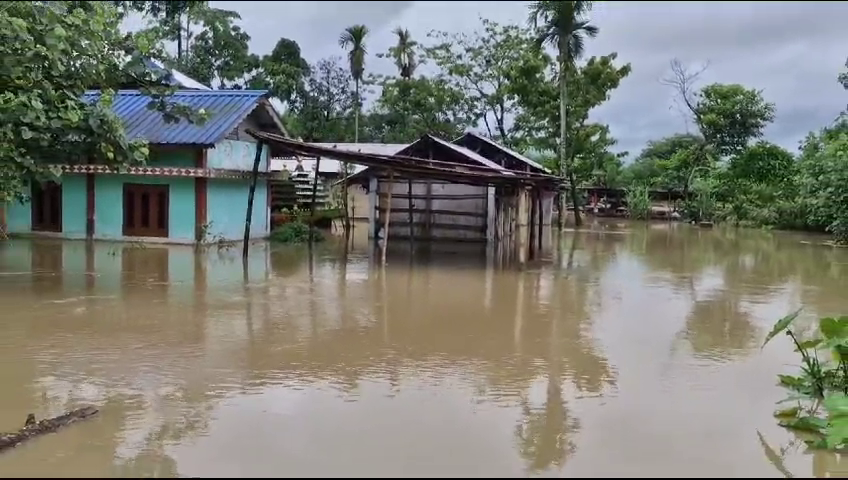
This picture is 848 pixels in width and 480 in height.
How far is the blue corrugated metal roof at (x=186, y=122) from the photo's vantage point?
64.5ft

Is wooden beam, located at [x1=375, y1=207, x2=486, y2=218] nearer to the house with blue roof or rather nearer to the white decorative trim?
the house with blue roof

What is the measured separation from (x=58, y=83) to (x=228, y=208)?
9498 millimetres

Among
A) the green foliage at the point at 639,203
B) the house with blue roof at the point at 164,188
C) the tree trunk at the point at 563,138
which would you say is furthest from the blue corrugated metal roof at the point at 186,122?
the green foliage at the point at 639,203

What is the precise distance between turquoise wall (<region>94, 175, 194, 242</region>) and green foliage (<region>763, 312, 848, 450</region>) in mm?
15577

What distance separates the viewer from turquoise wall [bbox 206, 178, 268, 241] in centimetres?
2044

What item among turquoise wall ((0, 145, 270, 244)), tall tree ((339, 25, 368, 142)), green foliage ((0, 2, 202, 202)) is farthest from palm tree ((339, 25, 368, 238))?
green foliage ((0, 2, 202, 202))

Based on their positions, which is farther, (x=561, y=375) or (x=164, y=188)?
(x=164, y=188)

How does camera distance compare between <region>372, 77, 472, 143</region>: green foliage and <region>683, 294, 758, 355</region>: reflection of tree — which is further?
<region>372, 77, 472, 143</region>: green foliage

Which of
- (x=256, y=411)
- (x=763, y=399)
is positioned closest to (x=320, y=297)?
(x=256, y=411)

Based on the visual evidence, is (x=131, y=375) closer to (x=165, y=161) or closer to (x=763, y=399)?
(x=763, y=399)

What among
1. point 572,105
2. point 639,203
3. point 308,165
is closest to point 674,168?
point 639,203

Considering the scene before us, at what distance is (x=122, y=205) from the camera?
67.5 feet

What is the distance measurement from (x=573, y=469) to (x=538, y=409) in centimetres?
142

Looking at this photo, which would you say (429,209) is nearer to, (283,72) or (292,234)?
(292,234)
